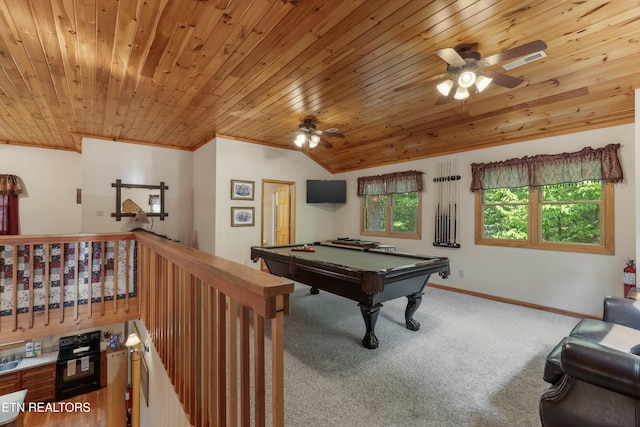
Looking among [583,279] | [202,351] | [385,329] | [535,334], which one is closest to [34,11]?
[202,351]

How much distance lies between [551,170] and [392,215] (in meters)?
2.68

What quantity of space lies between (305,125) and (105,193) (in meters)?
4.03

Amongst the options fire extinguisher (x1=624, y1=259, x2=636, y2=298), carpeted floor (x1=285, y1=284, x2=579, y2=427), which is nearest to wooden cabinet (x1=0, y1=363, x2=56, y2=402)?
carpeted floor (x1=285, y1=284, x2=579, y2=427)

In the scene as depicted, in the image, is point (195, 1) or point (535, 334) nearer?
point (195, 1)

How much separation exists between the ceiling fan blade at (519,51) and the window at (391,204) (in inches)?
123

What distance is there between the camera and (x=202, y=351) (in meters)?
1.36

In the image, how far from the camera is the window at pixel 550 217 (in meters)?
3.46

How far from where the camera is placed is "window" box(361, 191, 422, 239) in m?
5.42

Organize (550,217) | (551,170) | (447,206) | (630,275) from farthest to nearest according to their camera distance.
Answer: (447,206)
(550,217)
(551,170)
(630,275)

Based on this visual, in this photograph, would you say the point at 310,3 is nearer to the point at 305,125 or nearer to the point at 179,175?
the point at 305,125

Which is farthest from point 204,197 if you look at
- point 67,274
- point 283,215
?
point 67,274

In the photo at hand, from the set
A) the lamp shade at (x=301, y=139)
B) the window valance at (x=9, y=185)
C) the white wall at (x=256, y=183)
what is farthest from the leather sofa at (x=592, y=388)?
the window valance at (x=9, y=185)

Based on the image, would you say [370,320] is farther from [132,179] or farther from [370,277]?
[132,179]

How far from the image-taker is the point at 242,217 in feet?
17.6
